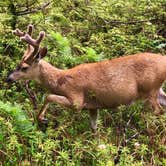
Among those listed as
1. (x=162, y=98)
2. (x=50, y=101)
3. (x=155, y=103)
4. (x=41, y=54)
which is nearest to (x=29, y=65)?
(x=41, y=54)

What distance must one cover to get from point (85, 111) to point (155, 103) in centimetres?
120

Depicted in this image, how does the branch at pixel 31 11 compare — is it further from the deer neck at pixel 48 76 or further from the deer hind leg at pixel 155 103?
the deer hind leg at pixel 155 103

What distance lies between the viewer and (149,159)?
7.69 m

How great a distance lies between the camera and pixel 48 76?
8.41 m

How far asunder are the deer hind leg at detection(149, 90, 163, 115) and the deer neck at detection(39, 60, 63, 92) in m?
1.52

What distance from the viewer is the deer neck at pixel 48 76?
838cm

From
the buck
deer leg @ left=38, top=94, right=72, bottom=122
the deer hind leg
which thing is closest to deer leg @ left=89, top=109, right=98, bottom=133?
the buck

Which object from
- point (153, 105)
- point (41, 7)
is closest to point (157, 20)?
point (41, 7)

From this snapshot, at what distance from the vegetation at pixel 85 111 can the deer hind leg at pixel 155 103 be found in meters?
0.14

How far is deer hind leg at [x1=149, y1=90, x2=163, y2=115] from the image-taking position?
834 centimetres

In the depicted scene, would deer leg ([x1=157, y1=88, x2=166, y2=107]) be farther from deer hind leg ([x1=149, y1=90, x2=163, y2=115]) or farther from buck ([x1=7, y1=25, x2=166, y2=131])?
buck ([x1=7, y1=25, x2=166, y2=131])

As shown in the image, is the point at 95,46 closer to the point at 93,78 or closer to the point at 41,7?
the point at 41,7

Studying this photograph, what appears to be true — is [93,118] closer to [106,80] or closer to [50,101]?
[106,80]

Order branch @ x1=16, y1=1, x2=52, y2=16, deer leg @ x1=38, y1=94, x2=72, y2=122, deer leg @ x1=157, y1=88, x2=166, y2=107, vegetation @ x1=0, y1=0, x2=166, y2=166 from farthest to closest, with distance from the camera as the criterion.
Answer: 1. branch @ x1=16, y1=1, x2=52, y2=16
2. deer leg @ x1=157, y1=88, x2=166, y2=107
3. deer leg @ x1=38, y1=94, x2=72, y2=122
4. vegetation @ x1=0, y1=0, x2=166, y2=166
